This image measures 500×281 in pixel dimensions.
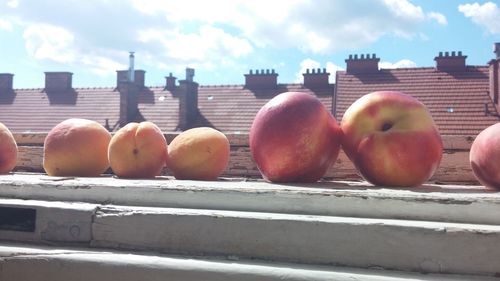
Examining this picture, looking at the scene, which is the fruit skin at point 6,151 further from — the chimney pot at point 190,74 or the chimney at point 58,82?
the chimney at point 58,82

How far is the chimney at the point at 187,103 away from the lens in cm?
2195

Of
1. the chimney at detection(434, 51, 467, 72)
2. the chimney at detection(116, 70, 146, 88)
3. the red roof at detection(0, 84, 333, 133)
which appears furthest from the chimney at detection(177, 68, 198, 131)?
the chimney at detection(434, 51, 467, 72)

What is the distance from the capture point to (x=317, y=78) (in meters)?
23.8

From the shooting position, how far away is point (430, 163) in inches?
58.4

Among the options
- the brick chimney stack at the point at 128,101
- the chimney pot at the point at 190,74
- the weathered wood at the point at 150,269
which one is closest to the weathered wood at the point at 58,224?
the weathered wood at the point at 150,269

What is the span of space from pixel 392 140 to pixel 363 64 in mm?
22299

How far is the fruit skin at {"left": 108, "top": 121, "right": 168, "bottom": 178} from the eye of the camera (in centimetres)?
179

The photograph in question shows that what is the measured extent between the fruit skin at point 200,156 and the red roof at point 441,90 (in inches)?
653

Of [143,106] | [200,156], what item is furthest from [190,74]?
[200,156]

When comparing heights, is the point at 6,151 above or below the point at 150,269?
above

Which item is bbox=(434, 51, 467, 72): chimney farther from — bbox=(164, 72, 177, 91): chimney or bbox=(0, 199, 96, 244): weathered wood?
bbox=(0, 199, 96, 244): weathered wood

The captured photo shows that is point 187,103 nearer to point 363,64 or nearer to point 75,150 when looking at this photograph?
point 363,64

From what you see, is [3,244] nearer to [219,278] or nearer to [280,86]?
[219,278]

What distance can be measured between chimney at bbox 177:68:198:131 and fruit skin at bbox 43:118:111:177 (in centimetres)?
1973
